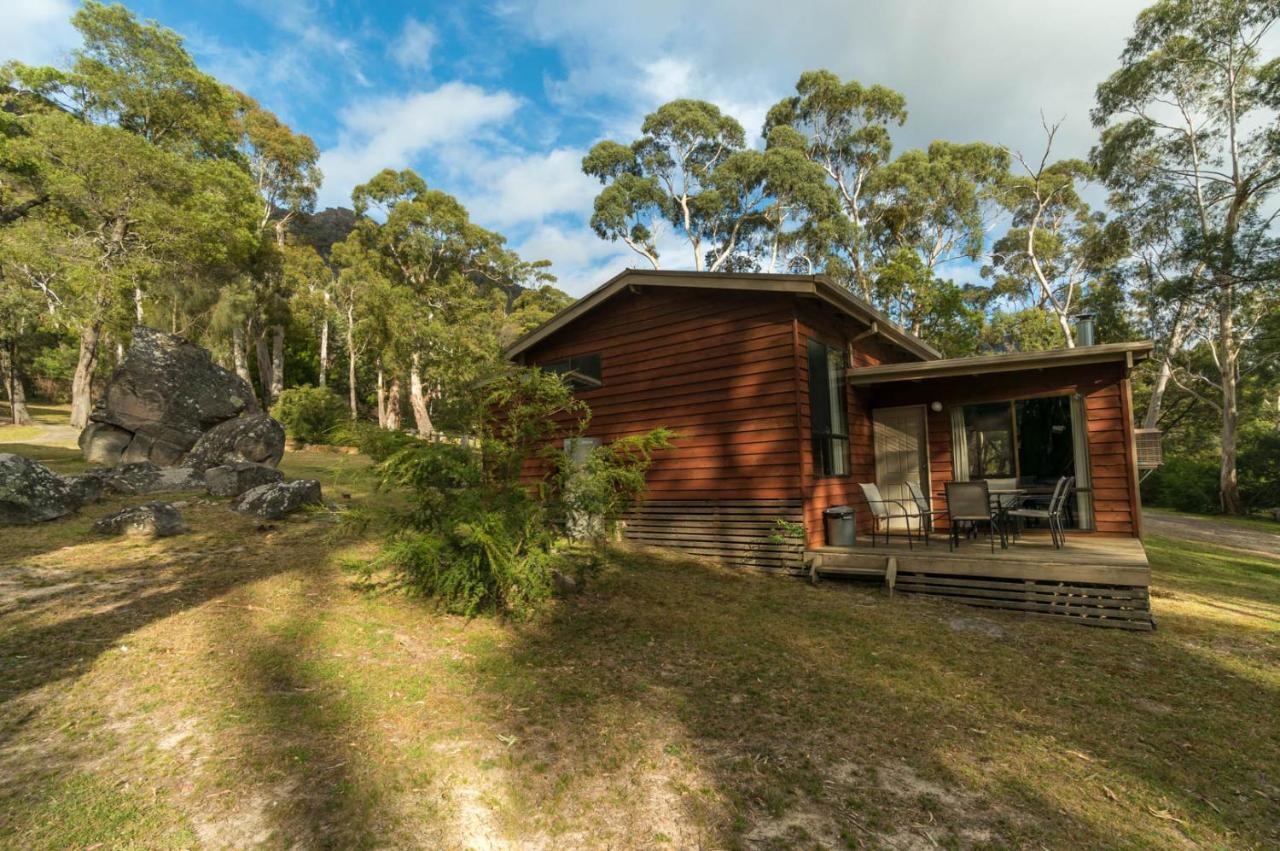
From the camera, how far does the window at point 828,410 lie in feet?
26.5

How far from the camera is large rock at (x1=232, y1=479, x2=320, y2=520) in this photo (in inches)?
325

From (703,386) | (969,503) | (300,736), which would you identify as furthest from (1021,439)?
(300,736)

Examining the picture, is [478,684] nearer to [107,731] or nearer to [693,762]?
[693,762]

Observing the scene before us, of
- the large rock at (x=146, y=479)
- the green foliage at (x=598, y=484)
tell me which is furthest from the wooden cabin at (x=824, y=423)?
the large rock at (x=146, y=479)

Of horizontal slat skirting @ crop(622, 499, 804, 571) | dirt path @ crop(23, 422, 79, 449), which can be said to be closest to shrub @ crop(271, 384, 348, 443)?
dirt path @ crop(23, 422, 79, 449)

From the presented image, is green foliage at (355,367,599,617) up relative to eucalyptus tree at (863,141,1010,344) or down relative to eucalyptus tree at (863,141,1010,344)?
down

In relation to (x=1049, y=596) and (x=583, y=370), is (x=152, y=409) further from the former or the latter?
(x=1049, y=596)

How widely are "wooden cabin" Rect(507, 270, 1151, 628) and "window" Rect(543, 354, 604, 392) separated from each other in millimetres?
50

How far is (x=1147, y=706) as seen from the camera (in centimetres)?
379

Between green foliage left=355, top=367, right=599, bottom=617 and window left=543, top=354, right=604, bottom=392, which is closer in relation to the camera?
green foliage left=355, top=367, right=599, bottom=617

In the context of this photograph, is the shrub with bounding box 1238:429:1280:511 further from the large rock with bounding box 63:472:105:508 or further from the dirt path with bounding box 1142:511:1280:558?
the large rock with bounding box 63:472:105:508

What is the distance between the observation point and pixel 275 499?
8.37 meters

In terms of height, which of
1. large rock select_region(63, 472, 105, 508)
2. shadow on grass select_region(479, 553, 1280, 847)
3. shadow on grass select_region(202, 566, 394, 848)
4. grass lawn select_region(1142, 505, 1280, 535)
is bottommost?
grass lawn select_region(1142, 505, 1280, 535)

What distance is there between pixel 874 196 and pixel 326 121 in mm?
24469
